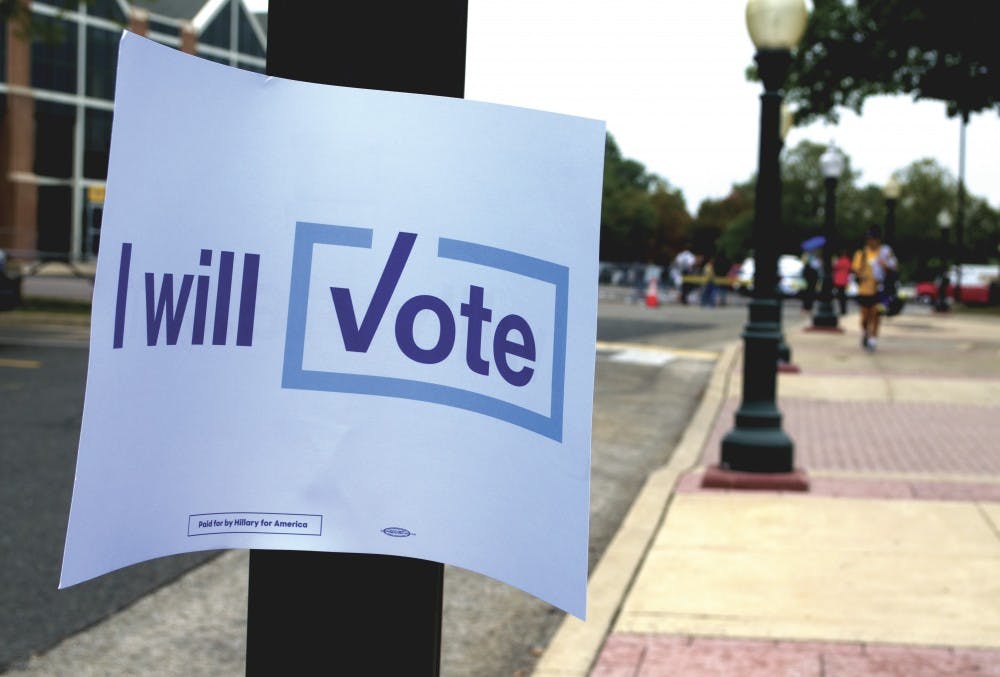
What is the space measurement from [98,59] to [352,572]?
190 feet

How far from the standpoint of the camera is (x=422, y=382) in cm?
137

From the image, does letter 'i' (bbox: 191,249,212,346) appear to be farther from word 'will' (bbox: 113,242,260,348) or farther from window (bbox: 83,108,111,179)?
window (bbox: 83,108,111,179)

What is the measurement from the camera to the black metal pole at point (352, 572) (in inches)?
56.2

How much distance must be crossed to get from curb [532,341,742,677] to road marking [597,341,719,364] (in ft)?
23.3

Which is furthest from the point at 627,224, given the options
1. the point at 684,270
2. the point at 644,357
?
the point at 644,357

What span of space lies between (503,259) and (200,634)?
13.5 ft

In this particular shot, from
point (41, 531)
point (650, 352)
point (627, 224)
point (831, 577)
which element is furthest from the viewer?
point (627, 224)

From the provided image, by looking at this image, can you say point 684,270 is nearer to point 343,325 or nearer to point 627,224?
point 627,224

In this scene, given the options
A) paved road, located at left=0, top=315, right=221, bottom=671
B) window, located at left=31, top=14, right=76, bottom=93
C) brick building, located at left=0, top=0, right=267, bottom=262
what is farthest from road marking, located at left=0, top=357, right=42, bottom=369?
window, located at left=31, top=14, right=76, bottom=93

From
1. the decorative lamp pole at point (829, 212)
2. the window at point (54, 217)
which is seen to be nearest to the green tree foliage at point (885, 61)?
the decorative lamp pole at point (829, 212)

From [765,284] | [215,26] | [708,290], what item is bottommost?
[765,284]

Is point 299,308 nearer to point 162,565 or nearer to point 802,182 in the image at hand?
point 162,565

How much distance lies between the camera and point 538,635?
522 cm

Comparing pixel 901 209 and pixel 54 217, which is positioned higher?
pixel 901 209
